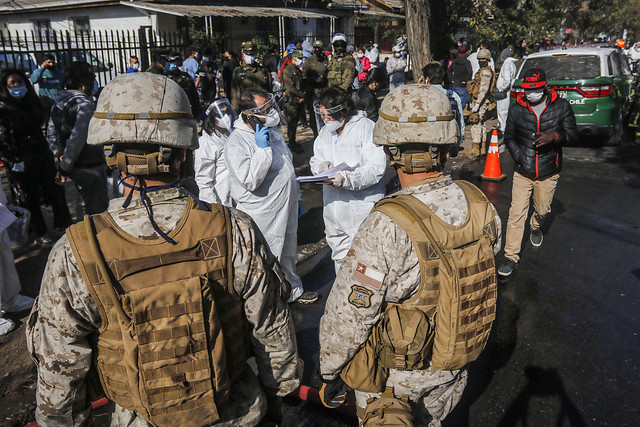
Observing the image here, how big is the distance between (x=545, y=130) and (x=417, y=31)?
7.85 metres

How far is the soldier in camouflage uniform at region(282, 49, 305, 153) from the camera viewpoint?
1070cm

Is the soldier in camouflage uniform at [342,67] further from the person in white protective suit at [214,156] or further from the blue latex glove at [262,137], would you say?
the blue latex glove at [262,137]

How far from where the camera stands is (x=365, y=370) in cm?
221

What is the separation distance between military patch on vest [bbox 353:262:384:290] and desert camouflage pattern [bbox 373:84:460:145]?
56cm

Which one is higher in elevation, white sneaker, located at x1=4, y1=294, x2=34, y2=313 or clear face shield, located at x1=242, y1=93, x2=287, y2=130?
clear face shield, located at x1=242, y1=93, x2=287, y2=130

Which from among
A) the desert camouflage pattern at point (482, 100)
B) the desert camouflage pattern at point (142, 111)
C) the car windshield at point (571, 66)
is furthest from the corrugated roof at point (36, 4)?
the desert camouflage pattern at point (142, 111)

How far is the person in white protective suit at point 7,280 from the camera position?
434cm

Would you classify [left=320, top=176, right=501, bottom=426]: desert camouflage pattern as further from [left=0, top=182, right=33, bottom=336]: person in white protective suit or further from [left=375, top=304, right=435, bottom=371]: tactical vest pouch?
[left=0, top=182, right=33, bottom=336]: person in white protective suit

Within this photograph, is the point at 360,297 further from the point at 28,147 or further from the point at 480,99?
the point at 480,99

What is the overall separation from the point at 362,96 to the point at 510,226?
16.1ft

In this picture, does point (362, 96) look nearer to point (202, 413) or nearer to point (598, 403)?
point (598, 403)

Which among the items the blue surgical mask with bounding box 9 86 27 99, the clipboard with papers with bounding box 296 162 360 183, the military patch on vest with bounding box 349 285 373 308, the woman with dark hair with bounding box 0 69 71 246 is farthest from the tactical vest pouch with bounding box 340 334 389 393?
the blue surgical mask with bounding box 9 86 27 99

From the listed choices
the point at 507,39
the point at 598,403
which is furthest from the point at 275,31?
the point at 598,403

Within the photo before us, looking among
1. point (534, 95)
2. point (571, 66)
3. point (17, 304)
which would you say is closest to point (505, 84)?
point (571, 66)
